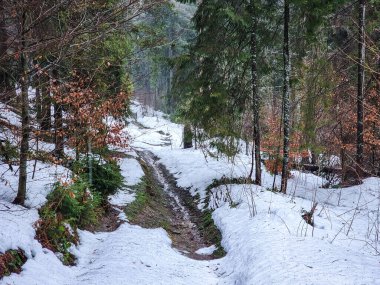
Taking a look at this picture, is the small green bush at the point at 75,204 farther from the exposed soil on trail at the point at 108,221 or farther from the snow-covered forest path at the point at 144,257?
the snow-covered forest path at the point at 144,257

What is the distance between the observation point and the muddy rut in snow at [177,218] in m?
9.81

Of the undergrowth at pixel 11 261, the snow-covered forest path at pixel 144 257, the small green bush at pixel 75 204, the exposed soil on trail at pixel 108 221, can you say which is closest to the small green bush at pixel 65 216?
the small green bush at pixel 75 204

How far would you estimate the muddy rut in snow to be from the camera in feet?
32.2

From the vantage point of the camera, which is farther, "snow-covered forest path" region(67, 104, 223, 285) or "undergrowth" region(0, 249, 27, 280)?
"snow-covered forest path" region(67, 104, 223, 285)

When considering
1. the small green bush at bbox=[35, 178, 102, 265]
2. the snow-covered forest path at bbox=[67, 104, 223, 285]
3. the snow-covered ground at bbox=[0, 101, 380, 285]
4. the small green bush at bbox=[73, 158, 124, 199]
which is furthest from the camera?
the small green bush at bbox=[73, 158, 124, 199]

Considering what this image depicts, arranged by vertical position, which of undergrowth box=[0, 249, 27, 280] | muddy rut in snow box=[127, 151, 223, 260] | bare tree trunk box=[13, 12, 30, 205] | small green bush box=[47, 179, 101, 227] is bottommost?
muddy rut in snow box=[127, 151, 223, 260]

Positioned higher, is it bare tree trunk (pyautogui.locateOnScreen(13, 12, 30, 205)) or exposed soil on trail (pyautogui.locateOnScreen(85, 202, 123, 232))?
bare tree trunk (pyautogui.locateOnScreen(13, 12, 30, 205))

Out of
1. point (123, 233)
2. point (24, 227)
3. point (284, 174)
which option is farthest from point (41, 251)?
point (284, 174)

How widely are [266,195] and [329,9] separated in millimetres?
6229

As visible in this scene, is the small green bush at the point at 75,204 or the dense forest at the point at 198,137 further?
the small green bush at the point at 75,204

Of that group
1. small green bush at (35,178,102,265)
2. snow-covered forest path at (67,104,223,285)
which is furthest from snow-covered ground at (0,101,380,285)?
small green bush at (35,178,102,265)

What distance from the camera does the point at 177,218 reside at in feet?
41.1

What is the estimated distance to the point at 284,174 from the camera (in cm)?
1309

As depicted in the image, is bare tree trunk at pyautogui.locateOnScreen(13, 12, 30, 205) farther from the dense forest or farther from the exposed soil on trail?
the exposed soil on trail
